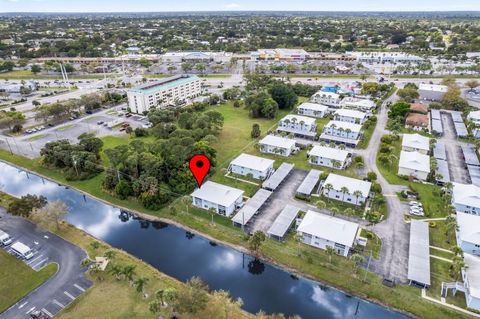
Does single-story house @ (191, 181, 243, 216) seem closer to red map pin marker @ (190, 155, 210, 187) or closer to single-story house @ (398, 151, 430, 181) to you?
red map pin marker @ (190, 155, 210, 187)

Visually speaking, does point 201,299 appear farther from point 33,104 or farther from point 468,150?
point 33,104

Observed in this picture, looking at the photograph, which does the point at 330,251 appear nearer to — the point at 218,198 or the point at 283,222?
the point at 283,222

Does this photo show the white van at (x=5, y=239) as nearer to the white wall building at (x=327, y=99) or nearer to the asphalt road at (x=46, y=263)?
the asphalt road at (x=46, y=263)

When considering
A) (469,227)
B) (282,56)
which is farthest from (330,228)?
(282,56)

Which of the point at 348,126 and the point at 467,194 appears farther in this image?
the point at 348,126

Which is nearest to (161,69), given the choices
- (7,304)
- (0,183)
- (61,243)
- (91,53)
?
(91,53)
